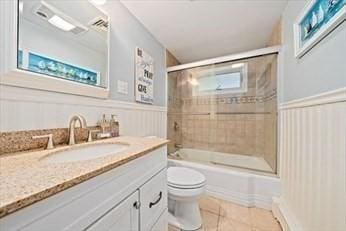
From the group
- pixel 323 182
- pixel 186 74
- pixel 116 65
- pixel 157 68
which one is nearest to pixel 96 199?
pixel 323 182

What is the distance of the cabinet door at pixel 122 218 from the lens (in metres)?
0.57

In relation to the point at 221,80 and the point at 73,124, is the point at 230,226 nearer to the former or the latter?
the point at 73,124

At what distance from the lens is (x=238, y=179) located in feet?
6.05

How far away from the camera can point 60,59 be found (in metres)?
1.07

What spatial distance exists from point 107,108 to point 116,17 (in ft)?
2.77

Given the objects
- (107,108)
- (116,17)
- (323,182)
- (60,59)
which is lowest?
(323,182)

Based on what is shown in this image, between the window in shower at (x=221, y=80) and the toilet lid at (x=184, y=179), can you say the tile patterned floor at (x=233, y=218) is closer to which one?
the toilet lid at (x=184, y=179)

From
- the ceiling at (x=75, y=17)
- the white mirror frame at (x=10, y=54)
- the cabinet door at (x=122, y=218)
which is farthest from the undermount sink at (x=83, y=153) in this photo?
the ceiling at (x=75, y=17)

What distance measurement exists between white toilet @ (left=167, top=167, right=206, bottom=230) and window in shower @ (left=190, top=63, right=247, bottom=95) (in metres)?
1.54

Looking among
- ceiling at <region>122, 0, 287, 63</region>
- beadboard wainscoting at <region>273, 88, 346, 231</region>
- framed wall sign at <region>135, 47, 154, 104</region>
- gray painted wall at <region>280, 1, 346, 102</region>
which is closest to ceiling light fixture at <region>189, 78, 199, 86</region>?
ceiling at <region>122, 0, 287, 63</region>

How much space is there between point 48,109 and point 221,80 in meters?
2.24

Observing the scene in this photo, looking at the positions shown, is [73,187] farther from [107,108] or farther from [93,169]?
[107,108]

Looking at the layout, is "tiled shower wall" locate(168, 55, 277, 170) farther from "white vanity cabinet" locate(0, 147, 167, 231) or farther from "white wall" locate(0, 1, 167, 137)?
"white vanity cabinet" locate(0, 147, 167, 231)

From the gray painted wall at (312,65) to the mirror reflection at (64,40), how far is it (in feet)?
4.80
